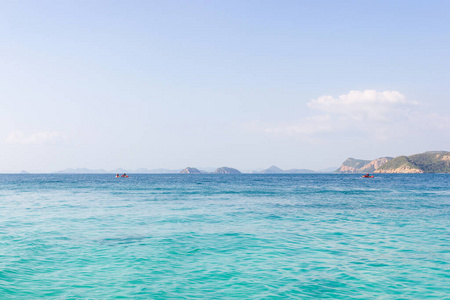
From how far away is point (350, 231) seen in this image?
24.5 metres

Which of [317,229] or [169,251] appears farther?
[317,229]

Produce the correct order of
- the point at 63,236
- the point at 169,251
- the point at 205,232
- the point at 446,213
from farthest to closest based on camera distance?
the point at 446,213
the point at 205,232
the point at 63,236
the point at 169,251

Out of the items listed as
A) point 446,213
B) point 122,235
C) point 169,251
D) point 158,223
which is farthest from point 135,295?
point 446,213

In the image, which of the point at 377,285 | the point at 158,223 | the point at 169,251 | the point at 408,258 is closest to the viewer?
the point at 377,285

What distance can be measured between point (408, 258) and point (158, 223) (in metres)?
18.9

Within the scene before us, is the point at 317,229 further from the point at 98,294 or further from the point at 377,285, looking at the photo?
the point at 98,294

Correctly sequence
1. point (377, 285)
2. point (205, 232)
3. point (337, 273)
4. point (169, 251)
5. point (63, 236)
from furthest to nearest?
point (205, 232) → point (63, 236) → point (169, 251) → point (337, 273) → point (377, 285)

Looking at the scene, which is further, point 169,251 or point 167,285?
point 169,251

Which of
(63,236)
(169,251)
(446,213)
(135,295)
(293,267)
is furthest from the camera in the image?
(446,213)

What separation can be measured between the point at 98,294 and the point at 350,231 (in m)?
18.5

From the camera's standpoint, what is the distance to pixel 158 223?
2853cm

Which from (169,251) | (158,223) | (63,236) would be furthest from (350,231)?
(63,236)

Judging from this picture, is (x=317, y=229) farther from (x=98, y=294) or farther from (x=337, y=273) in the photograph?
(x=98, y=294)

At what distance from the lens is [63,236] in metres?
22.7
